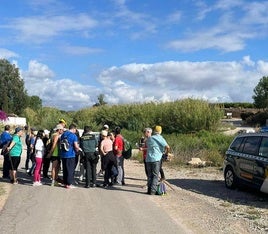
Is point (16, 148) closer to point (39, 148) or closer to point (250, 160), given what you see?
point (39, 148)

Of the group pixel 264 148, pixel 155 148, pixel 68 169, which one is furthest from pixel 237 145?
pixel 68 169

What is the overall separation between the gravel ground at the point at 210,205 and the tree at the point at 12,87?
7026cm

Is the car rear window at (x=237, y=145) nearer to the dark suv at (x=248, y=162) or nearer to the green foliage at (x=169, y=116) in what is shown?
the dark suv at (x=248, y=162)

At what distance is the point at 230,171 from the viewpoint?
14578 mm

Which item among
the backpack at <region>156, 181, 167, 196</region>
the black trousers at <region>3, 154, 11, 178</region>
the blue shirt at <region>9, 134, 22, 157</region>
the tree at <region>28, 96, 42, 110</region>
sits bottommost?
the backpack at <region>156, 181, 167, 196</region>

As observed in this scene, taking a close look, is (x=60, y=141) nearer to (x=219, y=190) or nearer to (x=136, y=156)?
(x=219, y=190)

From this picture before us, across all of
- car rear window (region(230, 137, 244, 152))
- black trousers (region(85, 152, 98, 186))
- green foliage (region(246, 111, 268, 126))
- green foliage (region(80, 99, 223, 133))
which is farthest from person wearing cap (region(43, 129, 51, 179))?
green foliage (region(246, 111, 268, 126))

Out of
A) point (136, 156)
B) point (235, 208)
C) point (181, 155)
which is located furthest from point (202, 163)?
point (235, 208)

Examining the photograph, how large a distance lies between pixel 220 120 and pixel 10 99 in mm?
56457

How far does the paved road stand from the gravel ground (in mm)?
344

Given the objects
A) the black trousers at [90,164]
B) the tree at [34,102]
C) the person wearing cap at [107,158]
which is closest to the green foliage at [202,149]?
the person wearing cap at [107,158]

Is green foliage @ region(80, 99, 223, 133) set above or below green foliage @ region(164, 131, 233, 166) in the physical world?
above

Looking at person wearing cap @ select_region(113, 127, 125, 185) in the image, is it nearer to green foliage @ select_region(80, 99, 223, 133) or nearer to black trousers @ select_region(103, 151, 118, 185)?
black trousers @ select_region(103, 151, 118, 185)

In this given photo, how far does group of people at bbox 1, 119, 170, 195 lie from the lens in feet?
42.4
